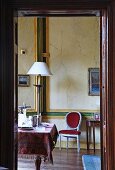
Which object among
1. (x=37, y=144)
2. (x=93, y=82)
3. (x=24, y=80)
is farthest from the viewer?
(x=24, y=80)

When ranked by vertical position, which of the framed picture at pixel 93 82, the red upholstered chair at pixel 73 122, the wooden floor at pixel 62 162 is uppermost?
the framed picture at pixel 93 82

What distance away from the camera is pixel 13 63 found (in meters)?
2.73

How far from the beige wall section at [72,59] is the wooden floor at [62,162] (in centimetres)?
107

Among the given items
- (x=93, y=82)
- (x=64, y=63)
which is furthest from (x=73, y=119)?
(x=64, y=63)

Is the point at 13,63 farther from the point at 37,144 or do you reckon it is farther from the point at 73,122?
the point at 73,122

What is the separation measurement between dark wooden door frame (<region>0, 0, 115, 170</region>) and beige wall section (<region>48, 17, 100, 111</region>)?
410cm

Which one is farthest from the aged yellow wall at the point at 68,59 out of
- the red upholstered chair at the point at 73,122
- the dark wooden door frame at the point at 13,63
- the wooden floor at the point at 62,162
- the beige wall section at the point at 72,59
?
the dark wooden door frame at the point at 13,63

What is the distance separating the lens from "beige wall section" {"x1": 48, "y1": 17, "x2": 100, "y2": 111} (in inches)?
268

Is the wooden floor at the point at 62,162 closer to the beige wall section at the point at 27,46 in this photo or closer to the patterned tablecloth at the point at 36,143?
the patterned tablecloth at the point at 36,143

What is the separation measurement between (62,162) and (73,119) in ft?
4.70

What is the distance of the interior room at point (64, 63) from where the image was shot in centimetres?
682

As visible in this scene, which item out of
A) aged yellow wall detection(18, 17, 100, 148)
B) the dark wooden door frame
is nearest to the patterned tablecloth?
the dark wooden door frame

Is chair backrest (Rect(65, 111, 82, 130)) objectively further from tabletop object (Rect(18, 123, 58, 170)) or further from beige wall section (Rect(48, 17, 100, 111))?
tabletop object (Rect(18, 123, 58, 170))

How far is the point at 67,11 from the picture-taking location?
2.80 m
